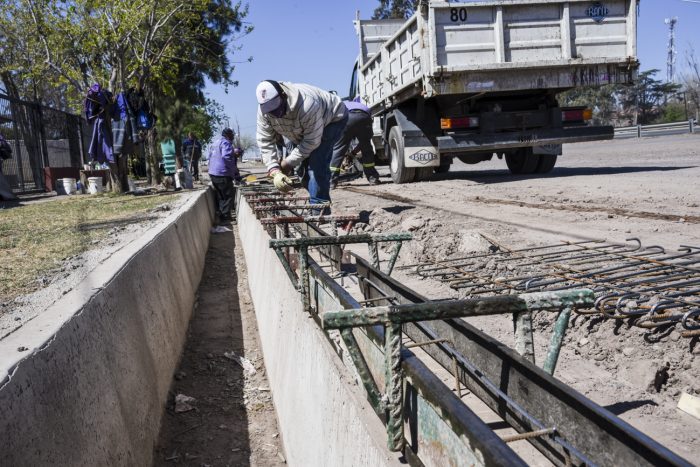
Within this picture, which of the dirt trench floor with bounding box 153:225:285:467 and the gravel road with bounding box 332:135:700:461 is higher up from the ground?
the gravel road with bounding box 332:135:700:461

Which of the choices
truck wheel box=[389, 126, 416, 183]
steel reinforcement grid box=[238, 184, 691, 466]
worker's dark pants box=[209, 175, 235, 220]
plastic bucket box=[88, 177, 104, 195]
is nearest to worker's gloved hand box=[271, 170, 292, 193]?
steel reinforcement grid box=[238, 184, 691, 466]

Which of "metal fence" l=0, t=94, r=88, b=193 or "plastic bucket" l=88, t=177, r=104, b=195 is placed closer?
"plastic bucket" l=88, t=177, r=104, b=195

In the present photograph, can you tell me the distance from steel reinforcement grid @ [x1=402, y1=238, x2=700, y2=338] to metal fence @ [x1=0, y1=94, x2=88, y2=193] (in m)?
14.3

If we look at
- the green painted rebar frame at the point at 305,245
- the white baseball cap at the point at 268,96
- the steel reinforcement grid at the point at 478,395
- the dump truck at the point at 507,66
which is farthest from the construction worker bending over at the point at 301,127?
the dump truck at the point at 507,66

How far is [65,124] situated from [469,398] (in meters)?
20.4

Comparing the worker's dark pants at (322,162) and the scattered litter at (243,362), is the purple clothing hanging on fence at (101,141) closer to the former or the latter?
the worker's dark pants at (322,162)

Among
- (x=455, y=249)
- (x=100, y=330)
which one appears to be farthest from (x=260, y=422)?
(x=455, y=249)

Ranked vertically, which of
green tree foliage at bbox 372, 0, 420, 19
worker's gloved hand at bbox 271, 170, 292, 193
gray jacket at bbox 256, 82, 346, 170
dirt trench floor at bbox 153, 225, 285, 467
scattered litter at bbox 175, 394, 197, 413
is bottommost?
dirt trench floor at bbox 153, 225, 285, 467

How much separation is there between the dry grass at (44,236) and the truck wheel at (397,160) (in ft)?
16.2

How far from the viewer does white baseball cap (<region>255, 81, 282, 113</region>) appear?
5555 mm

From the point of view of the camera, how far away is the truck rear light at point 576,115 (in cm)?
1138

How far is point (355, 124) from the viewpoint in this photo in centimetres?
909

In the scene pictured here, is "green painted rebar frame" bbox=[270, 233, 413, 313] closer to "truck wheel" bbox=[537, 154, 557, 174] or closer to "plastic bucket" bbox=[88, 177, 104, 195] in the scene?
"truck wheel" bbox=[537, 154, 557, 174]

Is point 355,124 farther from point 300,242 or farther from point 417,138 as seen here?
point 300,242
